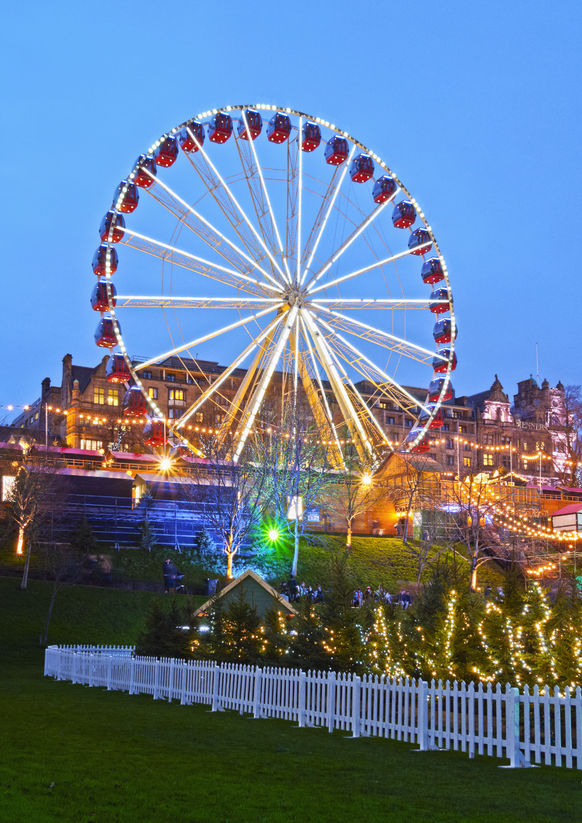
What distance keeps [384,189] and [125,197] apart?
1375 centimetres

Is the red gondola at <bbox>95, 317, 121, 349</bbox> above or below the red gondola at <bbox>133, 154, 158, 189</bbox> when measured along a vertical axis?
below

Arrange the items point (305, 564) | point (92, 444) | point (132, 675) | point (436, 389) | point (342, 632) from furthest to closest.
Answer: point (92, 444) → point (305, 564) → point (436, 389) → point (132, 675) → point (342, 632)

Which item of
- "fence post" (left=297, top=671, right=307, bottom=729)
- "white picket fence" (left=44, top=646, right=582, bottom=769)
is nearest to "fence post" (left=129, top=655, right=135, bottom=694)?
"white picket fence" (left=44, top=646, right=582, bottom=769)

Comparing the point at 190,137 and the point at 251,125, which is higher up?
the point at 251,125

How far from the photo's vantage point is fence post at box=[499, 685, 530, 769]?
1170cm

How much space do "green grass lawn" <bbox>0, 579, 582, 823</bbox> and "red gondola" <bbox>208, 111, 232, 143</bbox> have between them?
105 ft

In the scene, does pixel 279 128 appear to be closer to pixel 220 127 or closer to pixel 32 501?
pixel 220 127

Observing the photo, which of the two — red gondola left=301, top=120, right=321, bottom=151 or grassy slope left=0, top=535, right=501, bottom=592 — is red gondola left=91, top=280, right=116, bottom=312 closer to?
red gondola left=301, top=120, right=321, bottom=151

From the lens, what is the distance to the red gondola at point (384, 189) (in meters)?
45.9

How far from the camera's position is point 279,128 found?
144 ft

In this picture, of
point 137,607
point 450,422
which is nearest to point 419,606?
point 137,607

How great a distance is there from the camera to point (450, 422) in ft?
350

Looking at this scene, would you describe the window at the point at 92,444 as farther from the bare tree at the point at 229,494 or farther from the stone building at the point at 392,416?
the bare tree at the point at 229,494

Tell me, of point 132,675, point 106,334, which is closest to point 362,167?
point 106,334
